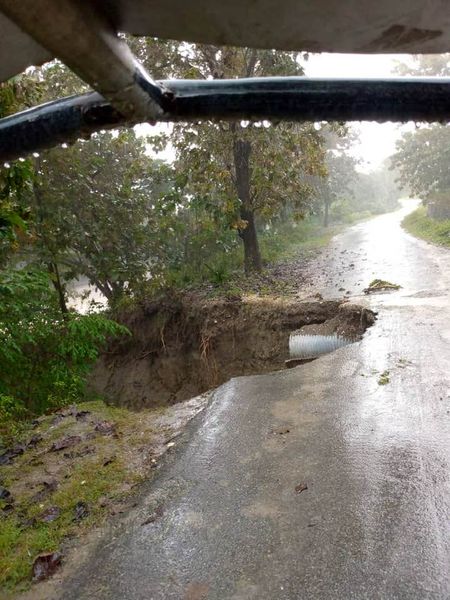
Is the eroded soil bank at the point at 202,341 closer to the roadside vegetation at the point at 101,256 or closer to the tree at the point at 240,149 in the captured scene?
the roadside vegetation at the point at 101,256

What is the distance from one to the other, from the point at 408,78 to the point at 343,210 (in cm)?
3631

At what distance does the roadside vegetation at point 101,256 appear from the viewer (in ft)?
11.4

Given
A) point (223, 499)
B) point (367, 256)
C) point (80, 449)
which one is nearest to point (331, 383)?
point (223, 499)

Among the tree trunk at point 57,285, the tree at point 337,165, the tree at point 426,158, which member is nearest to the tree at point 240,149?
the tree trunk at point 57,285

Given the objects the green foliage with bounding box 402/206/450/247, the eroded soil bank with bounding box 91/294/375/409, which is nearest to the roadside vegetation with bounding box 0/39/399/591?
the eroded soil bank with bounding box 91/294/375/409

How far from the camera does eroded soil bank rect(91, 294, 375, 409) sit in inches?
301

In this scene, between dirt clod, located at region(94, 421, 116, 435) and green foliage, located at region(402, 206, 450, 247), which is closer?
dirt clod, located at region(94, 421, 116, 435)

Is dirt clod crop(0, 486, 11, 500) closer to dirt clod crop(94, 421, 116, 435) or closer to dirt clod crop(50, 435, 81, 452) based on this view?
dirt clod crop(50, 435, 81, 452)

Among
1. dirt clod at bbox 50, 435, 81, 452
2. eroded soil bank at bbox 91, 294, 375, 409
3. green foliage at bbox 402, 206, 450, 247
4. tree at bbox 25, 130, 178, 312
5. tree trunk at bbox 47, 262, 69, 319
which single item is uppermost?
tree at bbox 25, 130, 178, 312

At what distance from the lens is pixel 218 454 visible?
364 centimetres

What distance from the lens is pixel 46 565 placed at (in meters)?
2.66

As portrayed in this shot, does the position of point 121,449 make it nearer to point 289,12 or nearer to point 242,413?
point 242,413

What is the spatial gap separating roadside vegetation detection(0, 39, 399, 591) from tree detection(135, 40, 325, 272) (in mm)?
33

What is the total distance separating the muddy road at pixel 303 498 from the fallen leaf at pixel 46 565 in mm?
140
